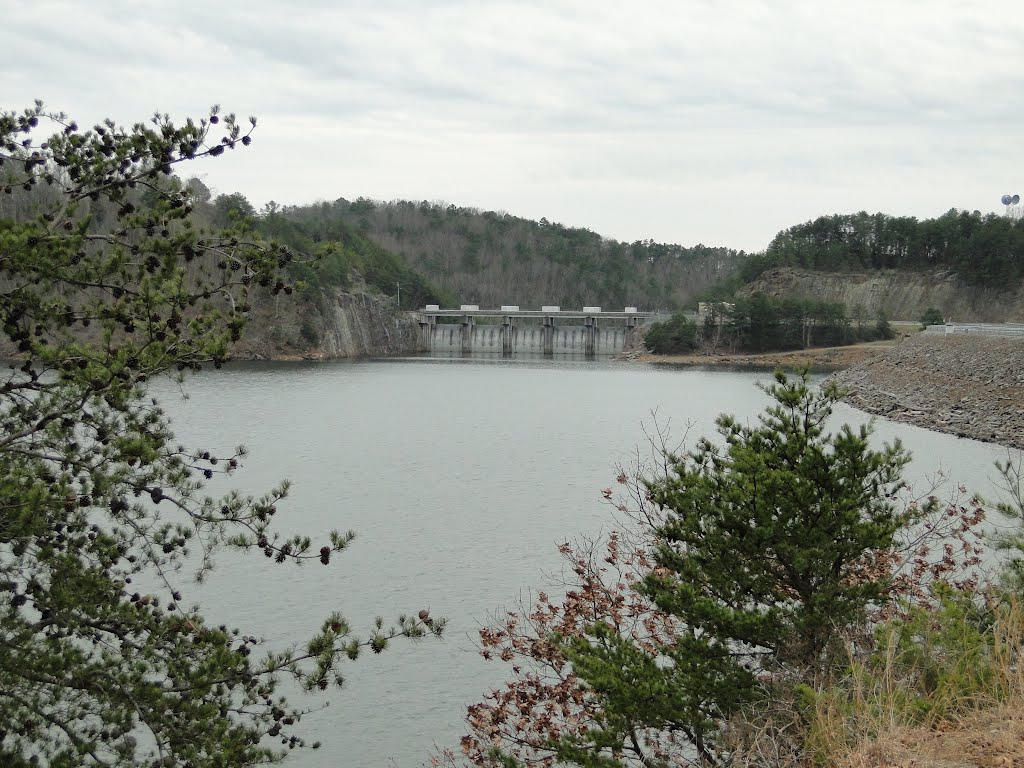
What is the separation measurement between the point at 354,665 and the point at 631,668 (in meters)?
7.48

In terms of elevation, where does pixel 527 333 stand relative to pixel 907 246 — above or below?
below

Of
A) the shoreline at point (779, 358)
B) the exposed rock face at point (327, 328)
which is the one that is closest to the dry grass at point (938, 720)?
the shoreline at point (779, 358)

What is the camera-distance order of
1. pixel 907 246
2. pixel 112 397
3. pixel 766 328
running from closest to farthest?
pixel 112 397, pixel 766 328, pixel 907 246

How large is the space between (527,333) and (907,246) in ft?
166

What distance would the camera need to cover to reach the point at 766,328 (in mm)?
109250

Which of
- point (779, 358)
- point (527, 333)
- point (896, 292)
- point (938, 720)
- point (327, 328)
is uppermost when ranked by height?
point (896, 292)

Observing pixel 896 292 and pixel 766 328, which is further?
pixel 896 292

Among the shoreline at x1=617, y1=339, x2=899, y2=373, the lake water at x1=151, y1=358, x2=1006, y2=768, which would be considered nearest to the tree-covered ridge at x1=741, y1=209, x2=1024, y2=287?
the shoreline at x1=617, y1=339, x2=899, y2=373

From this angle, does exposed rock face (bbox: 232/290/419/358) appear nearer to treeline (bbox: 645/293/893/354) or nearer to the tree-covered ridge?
treeline (bbox: 645/293/893/354)

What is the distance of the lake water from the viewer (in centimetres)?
1425

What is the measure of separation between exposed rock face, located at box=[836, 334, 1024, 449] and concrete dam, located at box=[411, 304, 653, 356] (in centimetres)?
5985

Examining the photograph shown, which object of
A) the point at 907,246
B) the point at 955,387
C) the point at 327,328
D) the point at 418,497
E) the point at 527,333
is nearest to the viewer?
the point at 418,497

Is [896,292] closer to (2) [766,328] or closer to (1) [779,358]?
(2) [766,328]

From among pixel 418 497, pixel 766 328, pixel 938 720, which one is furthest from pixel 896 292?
pixel 938 720
